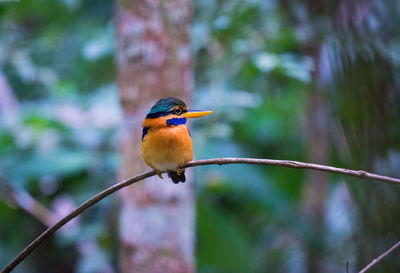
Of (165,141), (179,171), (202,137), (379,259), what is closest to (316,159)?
(202,137)

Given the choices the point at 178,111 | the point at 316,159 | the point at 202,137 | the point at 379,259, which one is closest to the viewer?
the point at 379,259

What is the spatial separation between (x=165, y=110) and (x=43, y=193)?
10.1 feet

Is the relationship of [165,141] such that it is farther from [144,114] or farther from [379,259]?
[144,114]

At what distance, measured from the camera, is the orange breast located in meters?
1.21

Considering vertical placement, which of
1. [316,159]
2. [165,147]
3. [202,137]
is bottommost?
[316,159]

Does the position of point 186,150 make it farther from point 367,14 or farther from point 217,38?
point 217,38

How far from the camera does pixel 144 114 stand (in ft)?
7.47

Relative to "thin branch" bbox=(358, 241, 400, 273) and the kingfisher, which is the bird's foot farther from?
"thin branch" bbox=(358, 241, 400, 273)

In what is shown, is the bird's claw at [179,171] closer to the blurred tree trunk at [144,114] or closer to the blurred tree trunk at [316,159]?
the blurred tree trunk at [144,114]

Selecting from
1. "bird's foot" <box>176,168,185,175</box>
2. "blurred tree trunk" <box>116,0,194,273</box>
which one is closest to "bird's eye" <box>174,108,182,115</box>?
"bird's foot" <box>176,168,185,175</box>

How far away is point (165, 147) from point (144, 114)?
3.56 feet

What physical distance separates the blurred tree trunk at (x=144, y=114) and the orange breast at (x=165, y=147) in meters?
0.94

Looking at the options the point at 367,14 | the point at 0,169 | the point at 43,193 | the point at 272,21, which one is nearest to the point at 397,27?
the point at 367,14

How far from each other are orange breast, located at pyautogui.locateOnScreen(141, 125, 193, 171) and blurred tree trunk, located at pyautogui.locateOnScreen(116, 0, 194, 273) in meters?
0.94
